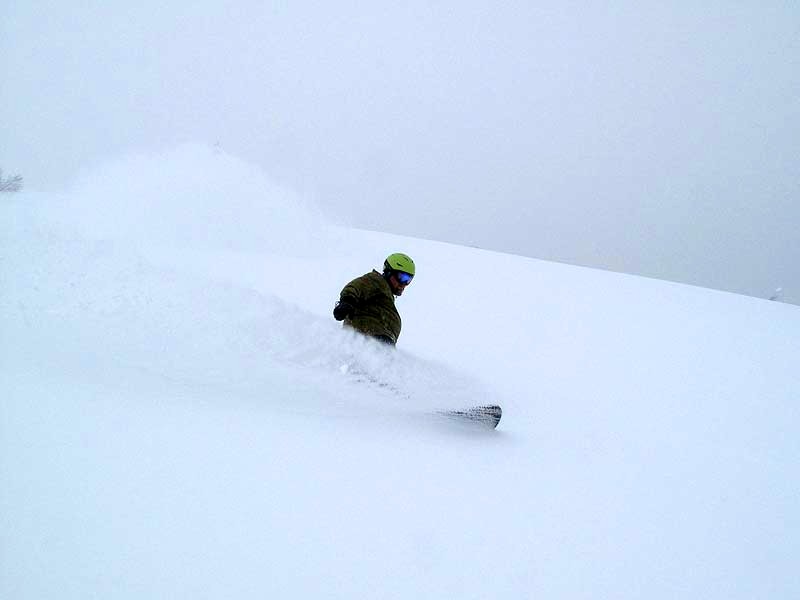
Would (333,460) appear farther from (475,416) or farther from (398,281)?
(398,281)

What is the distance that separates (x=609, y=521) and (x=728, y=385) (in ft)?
17.6

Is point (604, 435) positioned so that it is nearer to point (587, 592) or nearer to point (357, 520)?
point (587, 592)

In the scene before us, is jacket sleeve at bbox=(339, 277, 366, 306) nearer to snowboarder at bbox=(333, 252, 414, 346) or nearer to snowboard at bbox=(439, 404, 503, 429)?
snowboarder at bbox=(333, 252, 414, 346)

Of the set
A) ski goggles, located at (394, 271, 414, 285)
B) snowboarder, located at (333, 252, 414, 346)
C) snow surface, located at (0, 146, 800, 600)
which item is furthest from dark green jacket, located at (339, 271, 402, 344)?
snow surface, located at (0, 146, 800, 600)

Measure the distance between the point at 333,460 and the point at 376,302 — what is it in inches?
96.5

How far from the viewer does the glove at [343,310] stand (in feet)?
13.5

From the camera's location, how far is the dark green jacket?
167 inches

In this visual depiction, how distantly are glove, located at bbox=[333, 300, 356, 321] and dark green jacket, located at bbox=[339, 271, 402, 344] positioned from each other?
1.8 inches

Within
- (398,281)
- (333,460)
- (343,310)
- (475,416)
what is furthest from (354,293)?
(333,460)

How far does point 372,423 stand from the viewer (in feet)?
9.47

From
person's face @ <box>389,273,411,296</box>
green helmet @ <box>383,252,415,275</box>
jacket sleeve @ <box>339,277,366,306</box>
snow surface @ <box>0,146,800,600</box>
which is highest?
green helmet @ <box>383,252,415,275</box>

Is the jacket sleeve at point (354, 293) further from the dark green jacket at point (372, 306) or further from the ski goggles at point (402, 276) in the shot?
the ski goggles at point (402, 276)

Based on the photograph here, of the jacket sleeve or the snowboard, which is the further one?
the jacket sleeve

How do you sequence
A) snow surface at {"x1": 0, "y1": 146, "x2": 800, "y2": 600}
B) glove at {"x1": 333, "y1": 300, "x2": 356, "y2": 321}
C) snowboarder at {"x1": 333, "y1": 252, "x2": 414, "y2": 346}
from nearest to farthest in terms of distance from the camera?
snow surface at {"x1": 0, "y1": 146, "x2": 800, "y2": 600} → glove at {"x1": 333, "y1": 300, "x2": 356, "y2": 321} → snowboarder at {"x1": 333, "y1": 252, "x2": 414, "y2": 346}
